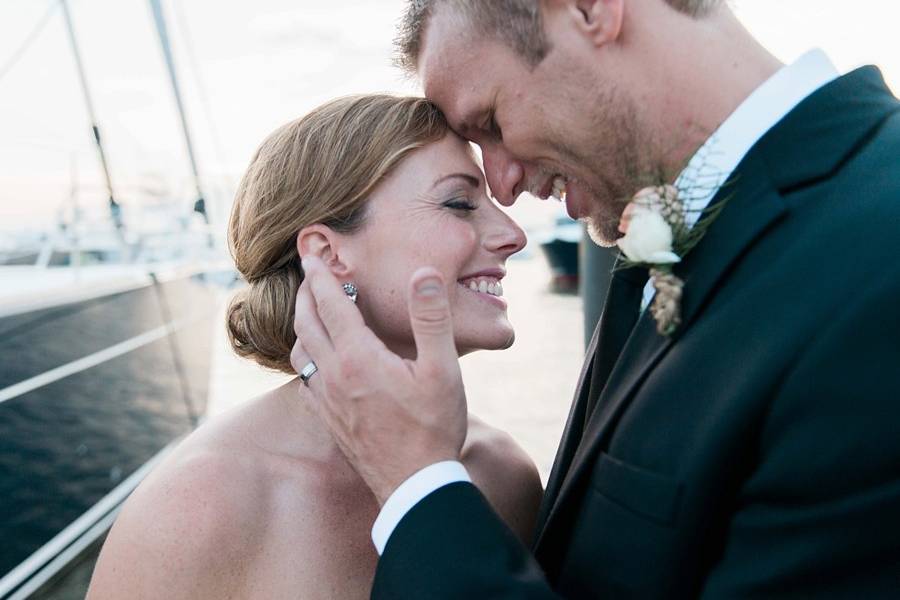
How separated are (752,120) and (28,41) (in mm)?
4025

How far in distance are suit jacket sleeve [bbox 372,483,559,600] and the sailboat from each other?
253cm

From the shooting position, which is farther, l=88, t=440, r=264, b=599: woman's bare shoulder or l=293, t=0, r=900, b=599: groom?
l=88, t=440, r=264, b=599: woman's bare shoulder

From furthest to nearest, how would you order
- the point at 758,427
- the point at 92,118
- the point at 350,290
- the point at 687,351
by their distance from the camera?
the point at 92,118, the point at 350,290, the point at 687,351, the point at 758,427

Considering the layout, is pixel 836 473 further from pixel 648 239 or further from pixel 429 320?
pixel 429 320

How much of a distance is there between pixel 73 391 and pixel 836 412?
3851 millimetres

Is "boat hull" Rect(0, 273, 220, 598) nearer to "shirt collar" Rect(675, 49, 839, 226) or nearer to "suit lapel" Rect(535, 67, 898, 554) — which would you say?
"suit lapel" Rect(535, 67, 898, 554)

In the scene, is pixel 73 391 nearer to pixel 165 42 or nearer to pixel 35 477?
pixel 35 477

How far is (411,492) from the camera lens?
141cm

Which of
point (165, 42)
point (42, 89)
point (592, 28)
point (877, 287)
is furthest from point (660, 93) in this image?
point (165, 42)

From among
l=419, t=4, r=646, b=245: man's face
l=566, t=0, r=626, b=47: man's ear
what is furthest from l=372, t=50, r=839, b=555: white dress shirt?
l=566, t=0, r=626, b=47: man's ear

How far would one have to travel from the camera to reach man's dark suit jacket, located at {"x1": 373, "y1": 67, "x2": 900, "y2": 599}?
43.0 inches

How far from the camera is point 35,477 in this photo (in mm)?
3379

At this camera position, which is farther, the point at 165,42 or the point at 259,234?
the point at 165,42

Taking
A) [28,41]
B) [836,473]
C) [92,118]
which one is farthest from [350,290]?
[92,118]
